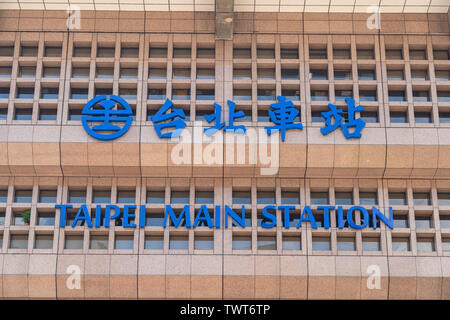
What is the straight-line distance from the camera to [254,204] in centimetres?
2395

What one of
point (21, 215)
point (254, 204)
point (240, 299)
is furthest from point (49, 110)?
point (240, 299)

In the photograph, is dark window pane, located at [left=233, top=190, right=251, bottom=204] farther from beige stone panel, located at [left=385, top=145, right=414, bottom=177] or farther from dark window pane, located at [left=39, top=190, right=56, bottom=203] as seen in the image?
dark window pane, located at [left=39, top=190, right=56, bottom=203]

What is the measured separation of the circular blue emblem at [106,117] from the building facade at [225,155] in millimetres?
349

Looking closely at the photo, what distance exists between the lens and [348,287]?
22.7 m

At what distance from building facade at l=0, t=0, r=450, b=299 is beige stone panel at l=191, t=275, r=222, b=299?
0.05 m

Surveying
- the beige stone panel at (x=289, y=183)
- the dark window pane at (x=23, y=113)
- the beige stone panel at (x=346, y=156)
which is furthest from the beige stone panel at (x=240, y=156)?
the dark window pane at (x=23, y=113)

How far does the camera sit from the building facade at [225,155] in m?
22.8

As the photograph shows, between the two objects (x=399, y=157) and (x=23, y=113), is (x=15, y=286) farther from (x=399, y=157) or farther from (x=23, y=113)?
(x=399, y=157)

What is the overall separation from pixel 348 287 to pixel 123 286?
8.25 m

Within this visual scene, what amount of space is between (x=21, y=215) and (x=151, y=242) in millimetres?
5176

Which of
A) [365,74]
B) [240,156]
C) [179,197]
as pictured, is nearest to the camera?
[240,156]

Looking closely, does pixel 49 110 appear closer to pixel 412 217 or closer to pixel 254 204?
pixel 254 204

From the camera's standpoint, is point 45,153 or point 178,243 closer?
point 45,153

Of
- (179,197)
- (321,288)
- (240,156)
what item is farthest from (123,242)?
(321,288)
